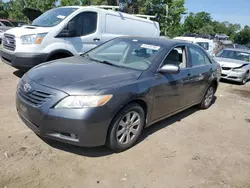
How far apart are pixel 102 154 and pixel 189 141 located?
1.52m

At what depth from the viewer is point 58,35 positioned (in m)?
6.04

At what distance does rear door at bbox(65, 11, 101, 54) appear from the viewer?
6355mm

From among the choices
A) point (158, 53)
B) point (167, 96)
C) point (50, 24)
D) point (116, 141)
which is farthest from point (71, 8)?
point (116, 141)

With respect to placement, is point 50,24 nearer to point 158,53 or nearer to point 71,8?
point 71,8

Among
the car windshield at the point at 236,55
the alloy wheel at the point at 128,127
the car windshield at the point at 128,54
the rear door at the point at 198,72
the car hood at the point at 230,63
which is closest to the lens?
the alloy wheel at the point at 128,127

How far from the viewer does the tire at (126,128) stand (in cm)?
304

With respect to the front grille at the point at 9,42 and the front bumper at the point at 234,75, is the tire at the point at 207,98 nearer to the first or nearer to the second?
the front bumper at the point at 234,75

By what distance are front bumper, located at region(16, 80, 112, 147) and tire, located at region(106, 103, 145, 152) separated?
0.51 feet

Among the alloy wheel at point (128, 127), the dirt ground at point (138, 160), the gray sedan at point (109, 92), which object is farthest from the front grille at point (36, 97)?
the alloy wheel at point (128, 127)

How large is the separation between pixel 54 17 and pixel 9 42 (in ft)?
4.33

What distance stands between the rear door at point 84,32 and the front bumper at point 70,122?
3.73 m

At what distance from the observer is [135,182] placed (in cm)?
274

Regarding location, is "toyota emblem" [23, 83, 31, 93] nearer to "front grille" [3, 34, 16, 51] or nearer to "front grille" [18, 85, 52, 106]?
"front grille" [18, 85, 52, 106]

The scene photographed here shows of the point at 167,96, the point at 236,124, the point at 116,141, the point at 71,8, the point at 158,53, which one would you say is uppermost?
the point at 71,8
